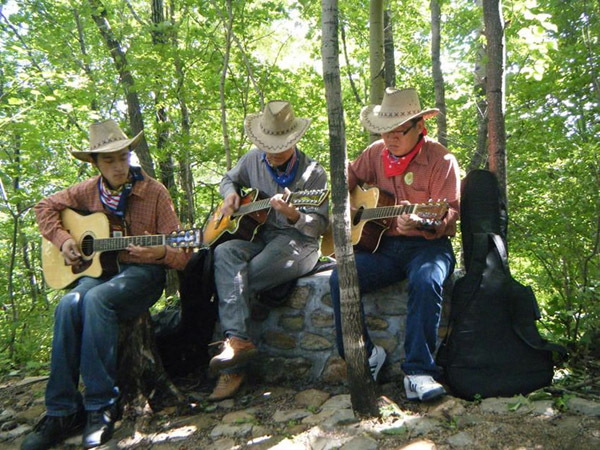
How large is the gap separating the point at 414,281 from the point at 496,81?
1465 mm

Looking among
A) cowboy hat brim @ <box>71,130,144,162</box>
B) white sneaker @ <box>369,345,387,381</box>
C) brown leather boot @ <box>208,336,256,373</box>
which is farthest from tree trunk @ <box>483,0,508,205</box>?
cowboy hat brim @ <box>71,130,144,162</box>

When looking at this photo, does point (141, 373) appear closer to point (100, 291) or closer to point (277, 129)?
point (100, 291)

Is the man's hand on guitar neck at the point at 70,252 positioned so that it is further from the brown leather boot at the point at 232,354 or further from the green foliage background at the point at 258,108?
the green foliage background at the point at 258,108

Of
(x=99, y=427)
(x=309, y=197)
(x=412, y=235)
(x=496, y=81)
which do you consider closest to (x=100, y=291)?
(x=99, y=427)

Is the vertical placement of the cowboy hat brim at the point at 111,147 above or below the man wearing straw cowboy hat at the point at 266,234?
above

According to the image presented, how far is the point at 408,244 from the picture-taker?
2.96 metres

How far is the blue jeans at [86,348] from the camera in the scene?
→ 2646 millimetres

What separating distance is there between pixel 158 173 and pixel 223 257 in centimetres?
374

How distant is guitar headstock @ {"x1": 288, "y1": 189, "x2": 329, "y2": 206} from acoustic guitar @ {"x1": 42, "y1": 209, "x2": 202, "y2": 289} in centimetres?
63

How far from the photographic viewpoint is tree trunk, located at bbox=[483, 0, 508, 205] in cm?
309

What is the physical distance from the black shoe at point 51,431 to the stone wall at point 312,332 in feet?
3.72

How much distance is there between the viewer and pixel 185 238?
9.78 feet

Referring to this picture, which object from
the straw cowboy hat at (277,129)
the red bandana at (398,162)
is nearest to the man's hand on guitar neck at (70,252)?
the straw cowboy hat at (277,129)

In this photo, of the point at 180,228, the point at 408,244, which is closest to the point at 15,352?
the point at 180,228
